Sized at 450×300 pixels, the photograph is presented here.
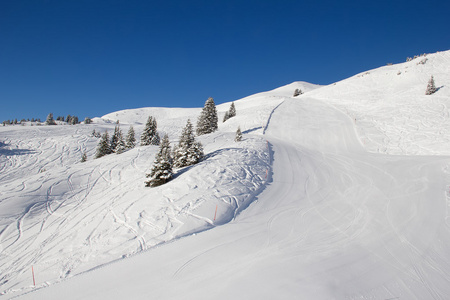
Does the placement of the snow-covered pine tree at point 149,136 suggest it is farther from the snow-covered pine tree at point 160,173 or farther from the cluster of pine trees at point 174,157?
the snow-covered pine tree at point 160,173

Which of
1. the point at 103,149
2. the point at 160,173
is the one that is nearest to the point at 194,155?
the point at 160,173

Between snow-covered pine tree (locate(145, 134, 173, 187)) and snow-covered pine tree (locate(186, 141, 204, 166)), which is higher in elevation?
snow-covered pine tree (locate(186, 141, 204, 166))

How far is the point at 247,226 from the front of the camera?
35.2ft

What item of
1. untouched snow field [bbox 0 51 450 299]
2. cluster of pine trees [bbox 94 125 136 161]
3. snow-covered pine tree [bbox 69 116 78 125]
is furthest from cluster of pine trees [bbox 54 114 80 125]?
untouched snow field [bbox 0 51 450 299]

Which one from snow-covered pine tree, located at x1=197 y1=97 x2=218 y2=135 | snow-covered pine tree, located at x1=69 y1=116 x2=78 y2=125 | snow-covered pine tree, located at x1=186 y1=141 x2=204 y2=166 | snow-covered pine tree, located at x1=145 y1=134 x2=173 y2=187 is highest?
snow-covered pine tree, located at x1=69 y1=116 x2=78 y2=125

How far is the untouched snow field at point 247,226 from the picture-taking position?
7.26 metres

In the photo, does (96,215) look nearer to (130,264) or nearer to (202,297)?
(130,264)

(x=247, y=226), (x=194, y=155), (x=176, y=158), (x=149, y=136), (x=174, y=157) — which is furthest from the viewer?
(x=149, y=136)

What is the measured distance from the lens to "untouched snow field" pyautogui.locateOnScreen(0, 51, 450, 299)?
7.26 meters

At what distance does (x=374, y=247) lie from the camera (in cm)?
933

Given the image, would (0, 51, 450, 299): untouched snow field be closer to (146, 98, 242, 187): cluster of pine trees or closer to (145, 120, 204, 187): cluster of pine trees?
(146, 98, 242, 187): cluster of pine trees

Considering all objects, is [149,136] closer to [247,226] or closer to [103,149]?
[103,149]

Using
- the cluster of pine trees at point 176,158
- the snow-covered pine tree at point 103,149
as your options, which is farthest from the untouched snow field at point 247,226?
the snow-covered pine tree at point 103,149

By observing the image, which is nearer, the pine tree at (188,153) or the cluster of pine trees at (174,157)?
the cluster of pine trees at (174,157)
